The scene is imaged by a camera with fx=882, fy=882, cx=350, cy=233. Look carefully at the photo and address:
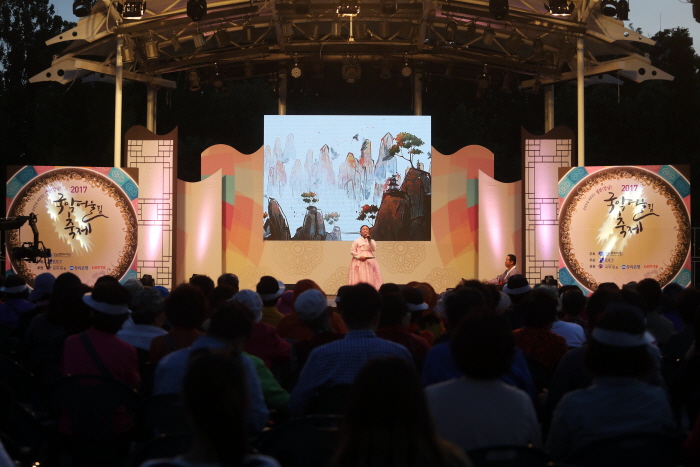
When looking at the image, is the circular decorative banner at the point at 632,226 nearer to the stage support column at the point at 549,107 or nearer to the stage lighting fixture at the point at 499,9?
the stage support column at the point at 549,107

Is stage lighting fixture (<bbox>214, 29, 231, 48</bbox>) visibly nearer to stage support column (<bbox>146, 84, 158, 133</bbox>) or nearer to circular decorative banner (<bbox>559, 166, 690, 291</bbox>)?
stage support column (<bbox>146, 84, 158, 133</bbox>)

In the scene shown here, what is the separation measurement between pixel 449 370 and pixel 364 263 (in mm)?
10515

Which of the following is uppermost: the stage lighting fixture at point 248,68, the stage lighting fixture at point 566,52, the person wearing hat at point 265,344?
the stage lighting fixture at point 566,52

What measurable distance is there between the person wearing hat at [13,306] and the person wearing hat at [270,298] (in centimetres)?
162

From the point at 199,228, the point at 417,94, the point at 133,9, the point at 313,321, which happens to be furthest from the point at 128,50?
the point at 313,321

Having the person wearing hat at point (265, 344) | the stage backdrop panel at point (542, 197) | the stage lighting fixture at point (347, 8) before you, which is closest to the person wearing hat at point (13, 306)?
the person wearing hat at point (265, 344)

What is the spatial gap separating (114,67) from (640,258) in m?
8.96

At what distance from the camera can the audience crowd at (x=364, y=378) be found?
2.08 m

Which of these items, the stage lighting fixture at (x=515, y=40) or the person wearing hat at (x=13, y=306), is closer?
the person wearing hat at (x=13, y=306)

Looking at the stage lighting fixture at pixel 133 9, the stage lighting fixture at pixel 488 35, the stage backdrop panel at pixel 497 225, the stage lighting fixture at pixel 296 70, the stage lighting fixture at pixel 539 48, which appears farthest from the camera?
the stage backdrop panel at pixel 497 225

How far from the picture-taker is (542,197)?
13.8 metres

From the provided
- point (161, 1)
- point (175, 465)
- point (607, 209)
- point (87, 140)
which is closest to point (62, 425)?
point (175, 465)

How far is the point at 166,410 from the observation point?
11.3 ft

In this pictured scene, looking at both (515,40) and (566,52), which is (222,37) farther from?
(566,52)
